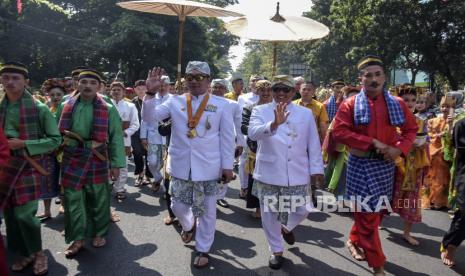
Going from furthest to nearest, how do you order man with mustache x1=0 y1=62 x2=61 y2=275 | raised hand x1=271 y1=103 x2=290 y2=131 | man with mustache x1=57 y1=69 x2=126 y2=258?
man with mustache x1=57 y1=69 x2=126 y2=258 → man with mustache x1=0 y1=62 x2=61 y2=275 → raised hand x1=271 y1=103 x2=290 y2=131

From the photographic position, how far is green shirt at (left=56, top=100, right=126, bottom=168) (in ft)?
15.6

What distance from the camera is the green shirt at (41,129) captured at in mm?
4203

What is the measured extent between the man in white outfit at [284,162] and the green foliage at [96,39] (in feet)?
67.8

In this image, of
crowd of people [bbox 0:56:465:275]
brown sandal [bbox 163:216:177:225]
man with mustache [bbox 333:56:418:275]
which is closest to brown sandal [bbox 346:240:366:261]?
crowd of people [bbox 0:56:465:275]

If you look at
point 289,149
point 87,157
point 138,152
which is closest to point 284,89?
point 289,149

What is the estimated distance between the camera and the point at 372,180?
4180 mm

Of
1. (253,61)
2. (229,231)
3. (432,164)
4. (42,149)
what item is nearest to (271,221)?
(229,231)

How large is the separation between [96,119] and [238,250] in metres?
2.22

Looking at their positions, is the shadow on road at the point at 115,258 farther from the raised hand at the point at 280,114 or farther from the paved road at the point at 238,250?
the raised hand at the point at 280,114

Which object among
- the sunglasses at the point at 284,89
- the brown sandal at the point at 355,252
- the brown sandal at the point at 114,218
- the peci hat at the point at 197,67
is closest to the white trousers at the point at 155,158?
the brown sandal at the point at 114,218

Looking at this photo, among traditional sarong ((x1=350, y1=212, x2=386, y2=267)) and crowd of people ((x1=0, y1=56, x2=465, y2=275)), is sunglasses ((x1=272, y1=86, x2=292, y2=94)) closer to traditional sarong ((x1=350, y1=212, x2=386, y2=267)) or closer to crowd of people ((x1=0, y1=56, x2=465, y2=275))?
crowd of people ((x1=0, y1=56, x2=465, y2=275))

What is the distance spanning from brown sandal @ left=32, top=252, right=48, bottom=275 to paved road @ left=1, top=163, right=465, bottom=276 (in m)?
0.11

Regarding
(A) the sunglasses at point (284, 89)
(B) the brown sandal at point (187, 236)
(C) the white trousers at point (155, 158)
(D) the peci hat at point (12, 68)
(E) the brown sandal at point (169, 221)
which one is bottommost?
(E) the brown sandal at point (169, 221)

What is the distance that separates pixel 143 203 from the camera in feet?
23.3
